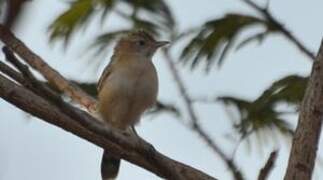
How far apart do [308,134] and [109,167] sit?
1.81 m

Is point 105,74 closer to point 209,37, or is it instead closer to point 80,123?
point 209,37

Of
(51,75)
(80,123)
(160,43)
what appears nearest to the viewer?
(80,123)

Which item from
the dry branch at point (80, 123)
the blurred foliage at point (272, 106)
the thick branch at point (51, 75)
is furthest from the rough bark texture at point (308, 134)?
→ the thick branch at point (51, 75)

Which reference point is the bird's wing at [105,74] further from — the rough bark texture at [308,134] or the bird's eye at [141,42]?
the rough bark texture at [308,134]

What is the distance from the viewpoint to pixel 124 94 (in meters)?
3.54

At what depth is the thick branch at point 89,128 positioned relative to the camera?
55.9 inches

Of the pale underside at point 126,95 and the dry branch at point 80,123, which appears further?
the pale underside at point 126,95

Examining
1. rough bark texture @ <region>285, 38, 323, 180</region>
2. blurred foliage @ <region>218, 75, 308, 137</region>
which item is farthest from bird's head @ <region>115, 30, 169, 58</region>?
rough bark texture @ <region>285, 38, 323, 180</region>

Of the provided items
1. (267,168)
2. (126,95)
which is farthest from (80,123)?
(126,95)

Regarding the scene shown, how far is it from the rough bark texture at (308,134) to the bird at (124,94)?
1636 mm

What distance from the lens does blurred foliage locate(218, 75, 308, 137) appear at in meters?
2.65

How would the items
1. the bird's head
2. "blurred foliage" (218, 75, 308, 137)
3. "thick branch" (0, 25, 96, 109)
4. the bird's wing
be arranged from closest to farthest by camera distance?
"thick branch" (0, 25, 96, 109) → "blurred foliage" (218, 75, 308, 137) → the bird's wing → the bird's head

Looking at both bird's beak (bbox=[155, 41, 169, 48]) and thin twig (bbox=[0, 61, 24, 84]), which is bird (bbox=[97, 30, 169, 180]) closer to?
bird's beak (bbox=[155, 41, 169, 48])

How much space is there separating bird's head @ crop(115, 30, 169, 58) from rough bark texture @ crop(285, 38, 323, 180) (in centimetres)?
198
